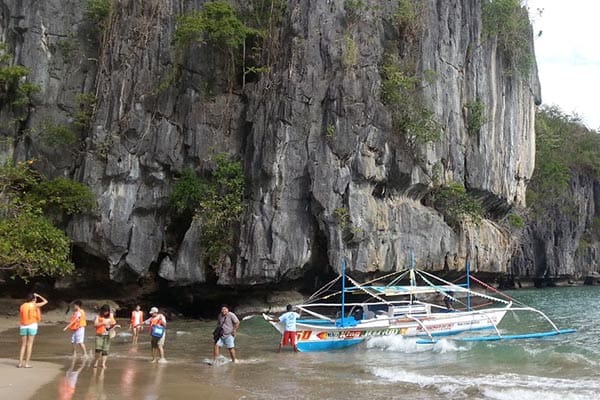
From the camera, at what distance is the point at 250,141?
25156 mm

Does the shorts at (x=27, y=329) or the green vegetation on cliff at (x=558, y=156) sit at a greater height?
the green vegetation on cliff at (x=558, y=156)

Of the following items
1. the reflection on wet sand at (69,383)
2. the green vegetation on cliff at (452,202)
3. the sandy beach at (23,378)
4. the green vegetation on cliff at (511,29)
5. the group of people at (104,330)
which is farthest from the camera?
the green vegetation on cliff at (511,29)

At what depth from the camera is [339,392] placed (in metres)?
10.6

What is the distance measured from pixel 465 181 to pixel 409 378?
21.1 m

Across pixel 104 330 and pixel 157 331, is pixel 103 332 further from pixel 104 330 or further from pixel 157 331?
pixel 157 331

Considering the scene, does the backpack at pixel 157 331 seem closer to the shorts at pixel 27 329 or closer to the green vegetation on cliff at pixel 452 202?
the shorts at pixel 27 329

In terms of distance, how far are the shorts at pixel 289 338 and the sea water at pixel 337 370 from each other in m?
0.36

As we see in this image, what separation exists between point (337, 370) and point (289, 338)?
120 inches

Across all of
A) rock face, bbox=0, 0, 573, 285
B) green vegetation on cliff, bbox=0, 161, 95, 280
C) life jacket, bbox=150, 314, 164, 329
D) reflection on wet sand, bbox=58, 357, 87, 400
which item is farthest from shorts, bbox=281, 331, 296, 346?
green vegetation on cliff, bbox=0, 161, 95, 280

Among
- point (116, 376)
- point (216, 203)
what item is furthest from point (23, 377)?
Answer: point (216, 203)

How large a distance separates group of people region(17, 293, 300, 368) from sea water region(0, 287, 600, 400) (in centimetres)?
40

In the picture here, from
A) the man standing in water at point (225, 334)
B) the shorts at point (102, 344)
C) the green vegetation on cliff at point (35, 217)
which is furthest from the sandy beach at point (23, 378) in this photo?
the green vegetation on cliff at point (35, 217)

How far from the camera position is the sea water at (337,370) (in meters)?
10.3

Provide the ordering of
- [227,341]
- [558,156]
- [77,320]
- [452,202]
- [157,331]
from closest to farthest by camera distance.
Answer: [77,320]
[157,331]
[227,341]
[452,202]
[558,156]
